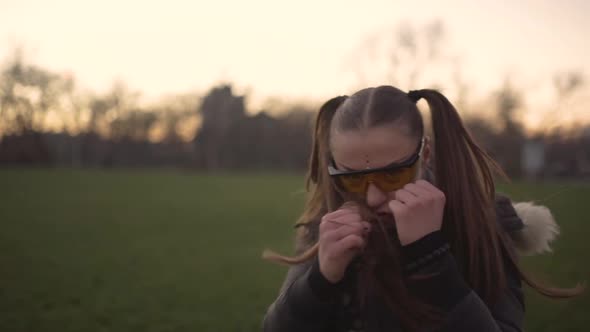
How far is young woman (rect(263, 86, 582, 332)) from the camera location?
1466 millimetres

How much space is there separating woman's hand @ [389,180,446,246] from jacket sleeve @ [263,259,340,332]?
1.01ft

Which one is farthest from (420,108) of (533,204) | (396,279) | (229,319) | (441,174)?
(229,319)

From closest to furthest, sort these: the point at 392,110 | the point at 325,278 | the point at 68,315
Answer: the point at 325,278, the point at 392,110, the point at 68,315

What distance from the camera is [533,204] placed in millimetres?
2258

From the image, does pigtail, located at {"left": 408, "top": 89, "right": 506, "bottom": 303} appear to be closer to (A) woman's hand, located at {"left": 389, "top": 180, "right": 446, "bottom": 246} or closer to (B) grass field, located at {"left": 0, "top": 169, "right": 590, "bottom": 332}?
(A) woman's hand, located at {"left": 389, "top": 180, "right": 446, "bottom": 246}

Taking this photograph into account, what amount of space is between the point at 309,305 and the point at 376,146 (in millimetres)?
592

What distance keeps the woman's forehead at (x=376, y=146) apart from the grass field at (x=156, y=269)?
3.02 ft

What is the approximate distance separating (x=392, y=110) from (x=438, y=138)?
0.27 metres

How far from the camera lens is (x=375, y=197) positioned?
1634mm

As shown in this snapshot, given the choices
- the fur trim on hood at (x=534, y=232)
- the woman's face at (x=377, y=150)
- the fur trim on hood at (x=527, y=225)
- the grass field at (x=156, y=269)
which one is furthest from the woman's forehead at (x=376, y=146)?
the grass field at (x=156, y=269)

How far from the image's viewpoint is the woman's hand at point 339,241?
1.48m

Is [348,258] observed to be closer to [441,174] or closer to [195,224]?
[441,174]

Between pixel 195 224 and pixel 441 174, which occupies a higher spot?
pixel 441 174

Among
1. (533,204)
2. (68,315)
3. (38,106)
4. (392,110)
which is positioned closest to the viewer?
(392,110)
